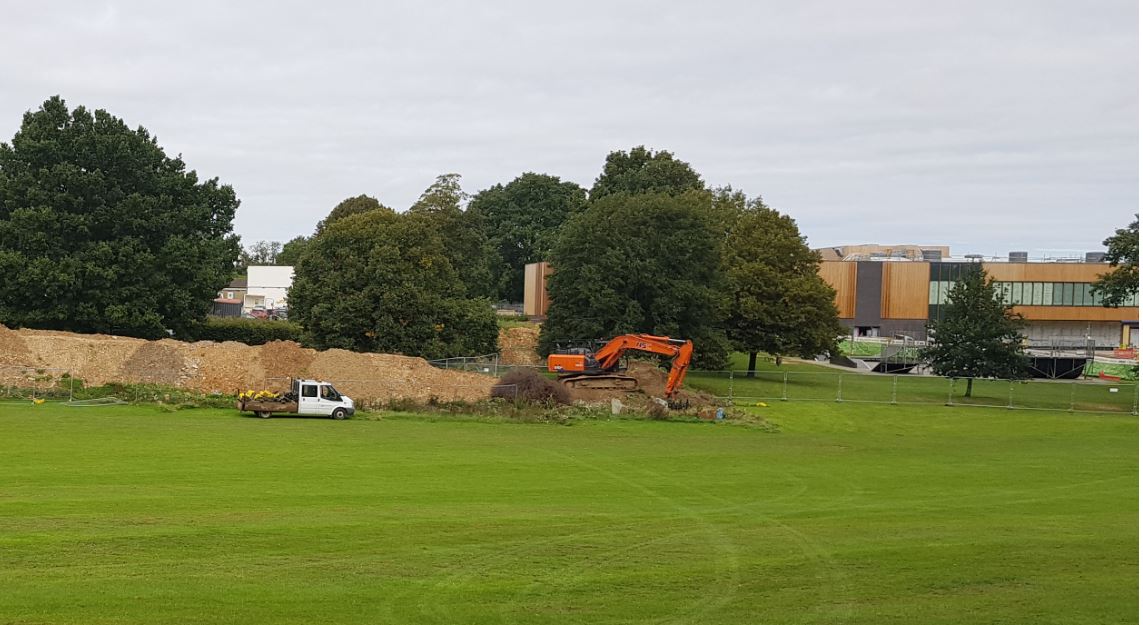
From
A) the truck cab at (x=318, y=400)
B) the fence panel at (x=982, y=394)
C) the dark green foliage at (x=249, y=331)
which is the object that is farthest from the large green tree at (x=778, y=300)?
the truck cab at (x=318, y=400)

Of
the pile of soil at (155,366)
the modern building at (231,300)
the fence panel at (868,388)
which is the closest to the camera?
the pile of soil at (155,366)

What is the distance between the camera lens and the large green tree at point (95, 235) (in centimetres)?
6525

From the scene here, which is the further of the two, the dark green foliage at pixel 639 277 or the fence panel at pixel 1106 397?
the dark green foliage at pixel 639 277

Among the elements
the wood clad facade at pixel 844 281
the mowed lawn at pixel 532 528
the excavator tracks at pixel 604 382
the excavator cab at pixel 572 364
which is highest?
the wood clad facade at pixel 844 281

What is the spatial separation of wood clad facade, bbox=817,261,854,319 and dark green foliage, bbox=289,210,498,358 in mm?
51753

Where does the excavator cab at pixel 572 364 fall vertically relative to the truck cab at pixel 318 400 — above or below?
above

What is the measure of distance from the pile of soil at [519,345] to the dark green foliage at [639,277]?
863 cm

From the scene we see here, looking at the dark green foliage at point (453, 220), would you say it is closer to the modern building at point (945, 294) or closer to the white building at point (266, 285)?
the modern building at point (945, 294)

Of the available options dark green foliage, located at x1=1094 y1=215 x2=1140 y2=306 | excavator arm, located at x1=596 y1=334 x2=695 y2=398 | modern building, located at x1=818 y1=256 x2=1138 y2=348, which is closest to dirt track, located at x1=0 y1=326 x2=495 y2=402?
excavator arm, located at x1=596 y1=334 x2=695 y2=398

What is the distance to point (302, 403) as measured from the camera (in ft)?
146

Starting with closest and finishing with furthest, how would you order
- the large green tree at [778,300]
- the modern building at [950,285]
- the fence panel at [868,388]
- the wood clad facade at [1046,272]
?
the fence panel at [868,388]
the large green tree at [778,300]
the wood clad facade at [1046,272]
the modern building at [950,285]

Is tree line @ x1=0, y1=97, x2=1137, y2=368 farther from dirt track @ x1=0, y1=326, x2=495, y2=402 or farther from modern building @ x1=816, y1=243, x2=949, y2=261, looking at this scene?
modern building @ x1=816, y1=243, x2=949, y2=261

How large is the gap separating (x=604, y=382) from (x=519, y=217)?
8940 cm

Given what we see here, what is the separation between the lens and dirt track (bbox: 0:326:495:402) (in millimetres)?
50812
